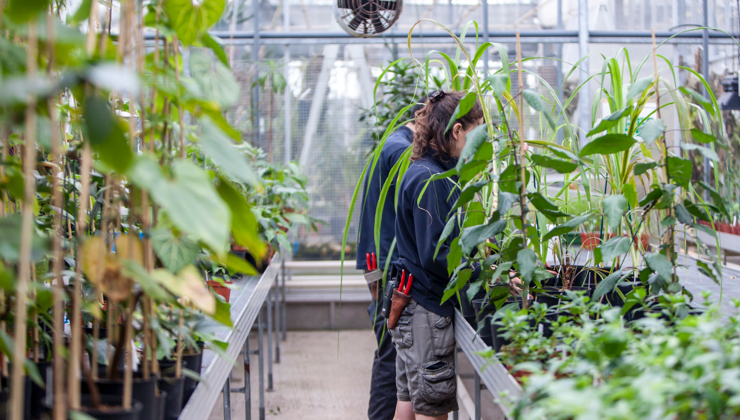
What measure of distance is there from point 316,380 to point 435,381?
1562 millimetres

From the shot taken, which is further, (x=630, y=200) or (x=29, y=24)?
(x=630, y=200)

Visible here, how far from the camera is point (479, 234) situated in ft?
3.57

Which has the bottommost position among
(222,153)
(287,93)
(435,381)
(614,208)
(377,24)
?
(435,381)

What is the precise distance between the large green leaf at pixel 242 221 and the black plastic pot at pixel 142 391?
10.9 inches

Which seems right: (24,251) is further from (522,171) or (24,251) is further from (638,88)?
(638,88)

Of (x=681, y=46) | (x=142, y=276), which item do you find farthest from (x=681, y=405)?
(x=681, y=46)

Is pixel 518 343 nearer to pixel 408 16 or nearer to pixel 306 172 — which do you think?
pixel 306 172

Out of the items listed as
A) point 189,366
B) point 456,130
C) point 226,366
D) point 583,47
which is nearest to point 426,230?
point 456,130

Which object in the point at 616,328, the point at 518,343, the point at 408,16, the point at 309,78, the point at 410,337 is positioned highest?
the point at 408,16

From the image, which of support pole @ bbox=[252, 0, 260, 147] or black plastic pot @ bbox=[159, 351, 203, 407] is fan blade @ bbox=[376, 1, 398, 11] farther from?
black plastic pot @ bbox=[159, 351, 203, 407]

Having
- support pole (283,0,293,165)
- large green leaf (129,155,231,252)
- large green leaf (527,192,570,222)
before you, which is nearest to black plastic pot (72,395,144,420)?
large green leaf (129,155,231,252)

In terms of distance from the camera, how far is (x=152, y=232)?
723mm

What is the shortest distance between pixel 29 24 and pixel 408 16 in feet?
12.0

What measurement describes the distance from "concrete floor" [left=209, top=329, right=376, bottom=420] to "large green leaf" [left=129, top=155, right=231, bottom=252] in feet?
5.57
